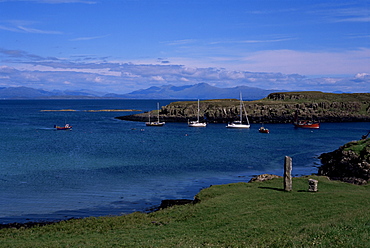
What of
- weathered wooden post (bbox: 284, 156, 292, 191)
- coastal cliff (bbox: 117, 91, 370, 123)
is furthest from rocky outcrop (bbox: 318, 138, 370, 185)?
coastal cliff (bbox: 117, 91, 370, 123)

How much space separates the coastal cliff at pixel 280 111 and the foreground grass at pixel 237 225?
124433 millimetres

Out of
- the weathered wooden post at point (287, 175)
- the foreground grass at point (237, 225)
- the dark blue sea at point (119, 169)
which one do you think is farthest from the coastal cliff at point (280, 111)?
the foreground grass at point (237, 225)

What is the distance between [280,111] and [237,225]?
464 feet

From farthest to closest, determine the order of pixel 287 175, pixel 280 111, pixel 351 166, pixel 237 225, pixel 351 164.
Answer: pixel 280 111
pixel 351 164
pixel 351 166
pixel 287 175
pixel 237 225

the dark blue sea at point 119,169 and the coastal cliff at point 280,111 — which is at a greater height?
the coastal cliff at point 280,111

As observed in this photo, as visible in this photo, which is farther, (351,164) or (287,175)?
(351,164)

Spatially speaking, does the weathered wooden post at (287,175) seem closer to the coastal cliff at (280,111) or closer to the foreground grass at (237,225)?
the foreground grass at (237,225)

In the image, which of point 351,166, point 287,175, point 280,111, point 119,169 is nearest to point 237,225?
point 287,175

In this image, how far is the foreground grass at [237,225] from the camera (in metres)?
18.3

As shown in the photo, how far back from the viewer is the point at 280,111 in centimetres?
15862

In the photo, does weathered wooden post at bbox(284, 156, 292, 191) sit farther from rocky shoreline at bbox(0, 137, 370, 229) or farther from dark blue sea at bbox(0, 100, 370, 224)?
dark blue sea at bbox(0, 100, 370, 224)

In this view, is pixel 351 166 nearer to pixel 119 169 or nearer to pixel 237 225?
pixel 237 225

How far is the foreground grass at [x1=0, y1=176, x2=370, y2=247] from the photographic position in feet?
59.9

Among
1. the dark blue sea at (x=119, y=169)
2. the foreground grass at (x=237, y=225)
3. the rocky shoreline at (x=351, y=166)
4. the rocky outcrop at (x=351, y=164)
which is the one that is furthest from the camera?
the rocky outcrop at (x=351, y=164)
